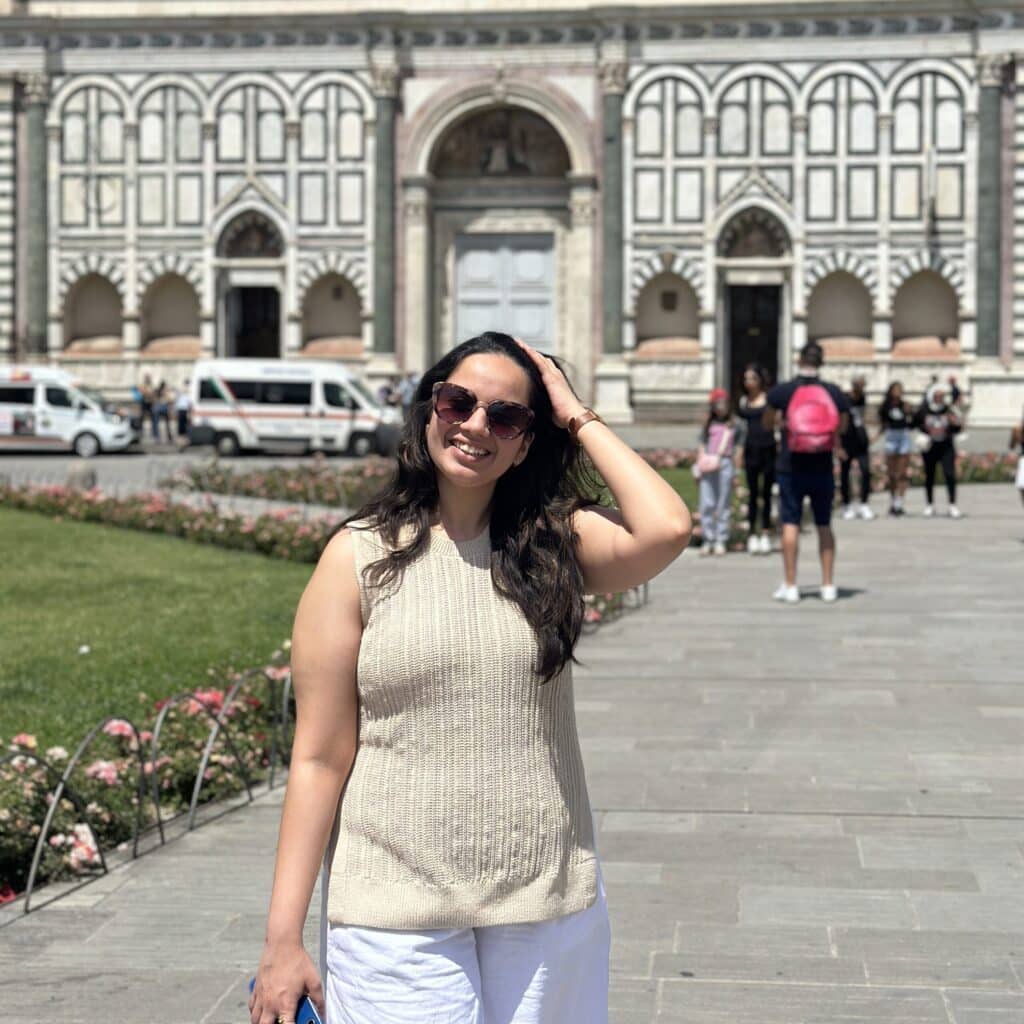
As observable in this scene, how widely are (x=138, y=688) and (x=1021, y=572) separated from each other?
8533 mm

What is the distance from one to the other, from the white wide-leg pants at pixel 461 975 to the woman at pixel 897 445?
18.6m

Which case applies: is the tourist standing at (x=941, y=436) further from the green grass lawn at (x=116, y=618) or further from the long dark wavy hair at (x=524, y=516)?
the long dark wavy hair at (x=524, y=516)

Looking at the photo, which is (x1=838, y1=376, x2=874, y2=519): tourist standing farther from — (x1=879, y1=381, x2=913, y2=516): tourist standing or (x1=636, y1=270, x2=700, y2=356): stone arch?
(x1=636, y1=270, x2=700, y2=356): stone arch

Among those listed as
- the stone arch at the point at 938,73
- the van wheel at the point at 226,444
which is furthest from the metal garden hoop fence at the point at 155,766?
the stone arch at the point at 938,73

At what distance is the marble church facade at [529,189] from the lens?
3688 cm

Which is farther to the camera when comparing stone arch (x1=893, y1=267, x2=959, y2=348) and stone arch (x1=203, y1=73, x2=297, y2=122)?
stone arch (x1=203, y1=73, x2=297, y2=122)

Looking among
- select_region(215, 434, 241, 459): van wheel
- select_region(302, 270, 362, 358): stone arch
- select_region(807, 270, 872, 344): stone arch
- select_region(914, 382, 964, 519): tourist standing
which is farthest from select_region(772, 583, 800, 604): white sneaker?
select_region(302, 270, 362, 358): stone arch

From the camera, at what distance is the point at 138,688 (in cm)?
1046

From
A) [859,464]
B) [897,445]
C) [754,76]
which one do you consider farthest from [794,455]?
[754,76]

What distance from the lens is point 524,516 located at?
3.59 meters

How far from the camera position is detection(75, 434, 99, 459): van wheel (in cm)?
3388

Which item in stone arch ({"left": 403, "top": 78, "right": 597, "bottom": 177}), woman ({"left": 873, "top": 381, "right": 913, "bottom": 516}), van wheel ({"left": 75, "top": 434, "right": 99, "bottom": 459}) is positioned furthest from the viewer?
stone arch ({"left": 403, "top": 78, "right": 597, "bottom": 177})

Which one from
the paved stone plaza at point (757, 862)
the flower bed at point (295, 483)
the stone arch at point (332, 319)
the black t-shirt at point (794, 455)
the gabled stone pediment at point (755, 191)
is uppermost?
the gabled stone pediment at point (755, 191)

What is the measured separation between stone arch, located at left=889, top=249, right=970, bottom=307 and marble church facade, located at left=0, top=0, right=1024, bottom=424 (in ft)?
Result: 0.14
